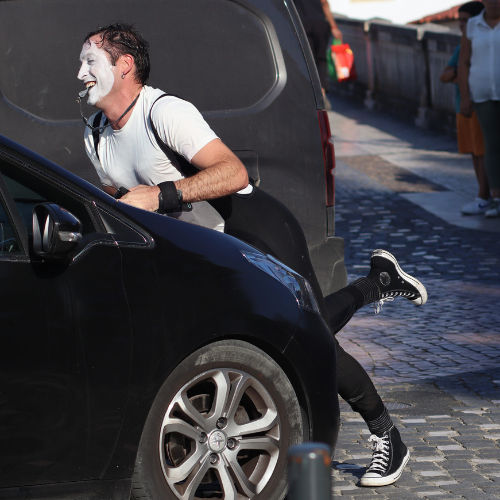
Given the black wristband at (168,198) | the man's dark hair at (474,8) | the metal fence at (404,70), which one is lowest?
the metal fence at (404,70)

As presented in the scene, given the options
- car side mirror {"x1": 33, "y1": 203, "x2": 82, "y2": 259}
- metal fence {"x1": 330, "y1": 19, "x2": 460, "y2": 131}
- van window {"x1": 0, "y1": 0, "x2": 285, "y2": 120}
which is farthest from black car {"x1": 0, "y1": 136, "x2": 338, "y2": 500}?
metal fence {"x1": 330, "y1": 19, "x2": 460, "y2": 131}

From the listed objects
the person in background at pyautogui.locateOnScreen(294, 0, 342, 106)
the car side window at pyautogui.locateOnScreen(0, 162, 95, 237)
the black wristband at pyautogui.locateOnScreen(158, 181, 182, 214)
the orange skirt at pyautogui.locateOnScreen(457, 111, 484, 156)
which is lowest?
the orange skirt at pyautogui.locateOnScreen(457, 111, 484, 156)

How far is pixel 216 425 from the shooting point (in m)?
4.76

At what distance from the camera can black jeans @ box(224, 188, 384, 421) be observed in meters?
5.43

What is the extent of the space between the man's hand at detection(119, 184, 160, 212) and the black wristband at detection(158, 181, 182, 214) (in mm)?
17

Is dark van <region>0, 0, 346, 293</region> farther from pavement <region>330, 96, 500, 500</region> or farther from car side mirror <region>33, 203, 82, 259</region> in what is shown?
car side mirror <region>33, 203, 82, 259</region>

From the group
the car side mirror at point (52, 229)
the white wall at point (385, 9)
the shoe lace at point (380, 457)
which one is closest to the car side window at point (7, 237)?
the car side mirror at point (52, 229)

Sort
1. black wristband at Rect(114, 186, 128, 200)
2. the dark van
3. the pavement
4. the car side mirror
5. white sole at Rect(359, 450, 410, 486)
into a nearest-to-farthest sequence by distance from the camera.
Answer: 1. the car side mirror
2. black wristband at Rect(114, 186, 128, 200)
3. white sole at Rect(359, 450, 410, 486)
4. the pavement
5. the dark van

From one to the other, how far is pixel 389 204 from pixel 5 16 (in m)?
7.90

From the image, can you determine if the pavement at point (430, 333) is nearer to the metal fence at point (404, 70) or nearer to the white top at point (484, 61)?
the white top at point (484, 61)

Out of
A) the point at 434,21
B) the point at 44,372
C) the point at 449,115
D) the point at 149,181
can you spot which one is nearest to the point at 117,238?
the point at 44,372

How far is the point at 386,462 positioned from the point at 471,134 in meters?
8.04

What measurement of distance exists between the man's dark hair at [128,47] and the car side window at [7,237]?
1.16 metres

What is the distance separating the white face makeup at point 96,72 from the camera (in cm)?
543
